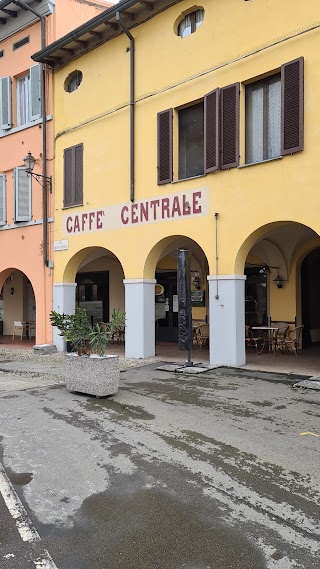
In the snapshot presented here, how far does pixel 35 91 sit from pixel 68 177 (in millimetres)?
3351

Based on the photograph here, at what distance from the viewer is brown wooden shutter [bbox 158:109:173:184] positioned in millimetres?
11727

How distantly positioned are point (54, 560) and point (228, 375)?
277 inches

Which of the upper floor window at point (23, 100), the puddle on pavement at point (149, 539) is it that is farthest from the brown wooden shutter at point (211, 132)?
the puddle on pavement at point (149, 539)

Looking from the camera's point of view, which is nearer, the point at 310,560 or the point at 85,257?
the point at 310,560

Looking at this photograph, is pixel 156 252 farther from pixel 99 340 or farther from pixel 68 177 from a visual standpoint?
pixel 99 340

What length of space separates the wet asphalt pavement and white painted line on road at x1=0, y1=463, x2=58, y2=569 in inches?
1.1

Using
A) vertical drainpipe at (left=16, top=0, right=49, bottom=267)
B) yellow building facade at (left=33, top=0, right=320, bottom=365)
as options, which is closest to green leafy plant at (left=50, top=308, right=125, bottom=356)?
yellow building facade at (left=33, top=0, right=320, bottom=365)

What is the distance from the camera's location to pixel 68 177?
47.6ft

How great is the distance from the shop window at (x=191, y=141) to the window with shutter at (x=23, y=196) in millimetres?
6185

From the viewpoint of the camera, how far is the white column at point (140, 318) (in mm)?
12398

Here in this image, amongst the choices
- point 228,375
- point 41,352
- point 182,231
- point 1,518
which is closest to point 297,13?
point 182,231

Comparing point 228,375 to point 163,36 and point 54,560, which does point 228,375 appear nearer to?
point 54,560

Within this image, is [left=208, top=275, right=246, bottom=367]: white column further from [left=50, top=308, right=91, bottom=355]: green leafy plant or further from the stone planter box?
[left=50, top=308, right=91, bottom=355]: green leafy plant

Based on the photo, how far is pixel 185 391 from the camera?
853 cm
